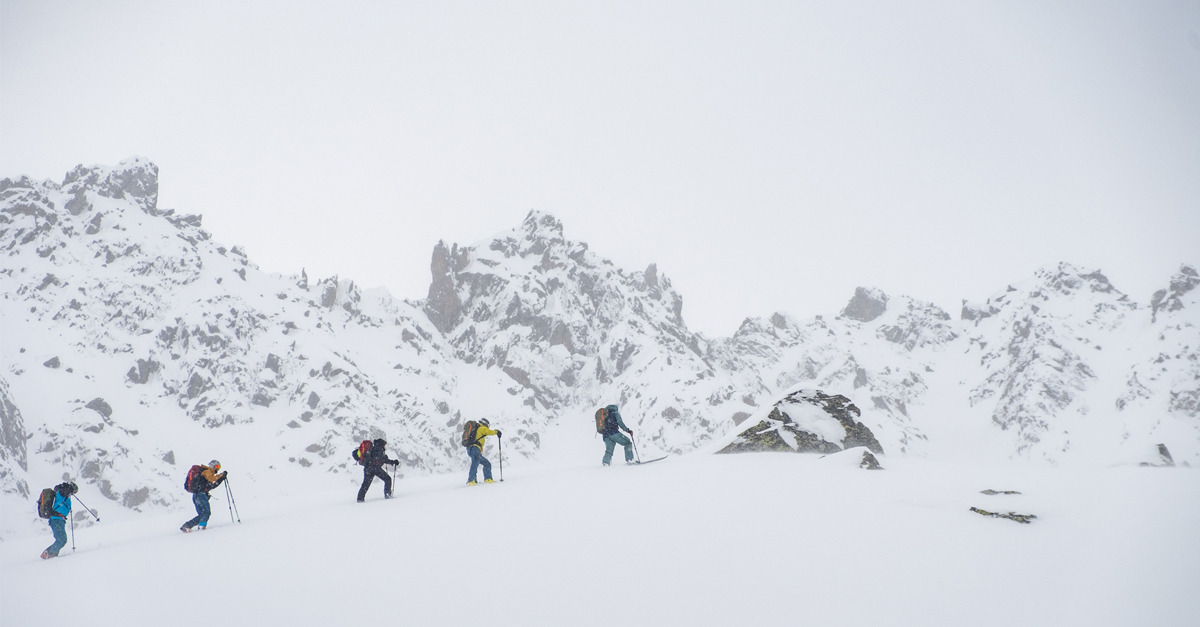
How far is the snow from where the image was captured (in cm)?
476

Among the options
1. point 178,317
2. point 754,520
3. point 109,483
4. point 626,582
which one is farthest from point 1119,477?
point 178,317

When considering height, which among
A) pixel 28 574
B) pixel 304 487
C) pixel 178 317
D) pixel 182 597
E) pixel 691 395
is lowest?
pixel 304 487

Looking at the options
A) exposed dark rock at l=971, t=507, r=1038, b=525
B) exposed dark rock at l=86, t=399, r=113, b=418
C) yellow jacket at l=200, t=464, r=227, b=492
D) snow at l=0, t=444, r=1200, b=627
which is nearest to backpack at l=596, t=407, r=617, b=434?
snow at l=0, t=444, r=1200, b=627

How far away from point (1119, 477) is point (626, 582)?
30.4 ft

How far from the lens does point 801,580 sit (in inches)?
206

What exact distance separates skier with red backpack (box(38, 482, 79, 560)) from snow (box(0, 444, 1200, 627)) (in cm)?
41

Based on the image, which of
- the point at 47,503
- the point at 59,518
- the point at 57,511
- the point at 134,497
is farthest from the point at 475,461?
the point at 134,497

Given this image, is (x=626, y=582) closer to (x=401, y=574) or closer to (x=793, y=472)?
(x=401, y=574)

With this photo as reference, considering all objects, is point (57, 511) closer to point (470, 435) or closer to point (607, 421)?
point (470, 435)

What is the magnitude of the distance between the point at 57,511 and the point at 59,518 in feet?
1.42

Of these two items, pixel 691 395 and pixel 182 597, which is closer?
pixel 182 597

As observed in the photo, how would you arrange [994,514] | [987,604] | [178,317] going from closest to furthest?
[987,604]
[994,514]
[178,317]

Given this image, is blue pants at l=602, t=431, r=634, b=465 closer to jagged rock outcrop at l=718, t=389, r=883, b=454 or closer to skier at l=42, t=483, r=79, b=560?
jagged rock outcrop at l=718, t=389, r=883, b=454

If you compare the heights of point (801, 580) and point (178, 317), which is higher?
point (178, 317)
